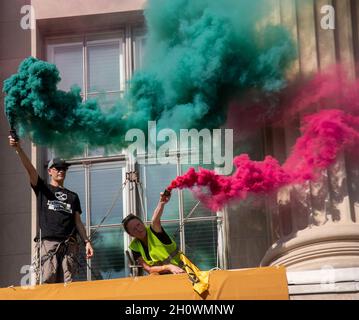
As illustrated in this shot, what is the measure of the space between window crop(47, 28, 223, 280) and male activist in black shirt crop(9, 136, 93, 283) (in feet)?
1.76

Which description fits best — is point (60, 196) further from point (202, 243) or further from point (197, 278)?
point (197, 278)

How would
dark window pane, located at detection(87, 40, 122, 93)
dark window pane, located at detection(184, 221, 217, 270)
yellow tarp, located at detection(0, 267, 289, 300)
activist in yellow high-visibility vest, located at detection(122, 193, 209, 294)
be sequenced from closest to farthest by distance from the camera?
1. yellow tarp, located at detection(0, 267, 289, 300)
2. activist in yellow high-visibility vest, located at detection(122, 193, 209, 294)
3. dark window pane, located at detection(184, 221, 217, 270)
4. dark window pane, located at detection(87, 40, 122, 93)

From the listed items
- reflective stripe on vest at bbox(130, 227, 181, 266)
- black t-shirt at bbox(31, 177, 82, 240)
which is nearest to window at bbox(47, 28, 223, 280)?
black t-shirt at bbox(31, 177, 82, 240)

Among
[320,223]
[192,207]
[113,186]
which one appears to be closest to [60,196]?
[113,186]

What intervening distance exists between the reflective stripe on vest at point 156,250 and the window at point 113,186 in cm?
104

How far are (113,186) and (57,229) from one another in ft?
5.36

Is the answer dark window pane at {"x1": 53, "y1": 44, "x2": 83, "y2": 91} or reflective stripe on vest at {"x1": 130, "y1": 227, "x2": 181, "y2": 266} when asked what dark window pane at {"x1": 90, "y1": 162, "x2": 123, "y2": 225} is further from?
reflective stripe on vest at {"x1": 130, "y1": 227, "x2": 181, "y2": 266}

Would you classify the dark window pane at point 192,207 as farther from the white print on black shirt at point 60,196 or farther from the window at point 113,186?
the white print on black shirt at point 60,196

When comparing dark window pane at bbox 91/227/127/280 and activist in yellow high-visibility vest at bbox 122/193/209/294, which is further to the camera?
dark window pane at bbox 91/227/127/280

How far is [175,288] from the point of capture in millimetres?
10133

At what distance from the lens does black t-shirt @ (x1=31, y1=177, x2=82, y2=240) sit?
11.3 m

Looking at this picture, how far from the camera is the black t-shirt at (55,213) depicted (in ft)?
37.2

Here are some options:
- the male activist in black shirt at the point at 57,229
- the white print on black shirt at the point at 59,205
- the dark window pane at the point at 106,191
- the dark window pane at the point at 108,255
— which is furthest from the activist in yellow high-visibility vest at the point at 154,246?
the dark window pane at the point at 106,191
